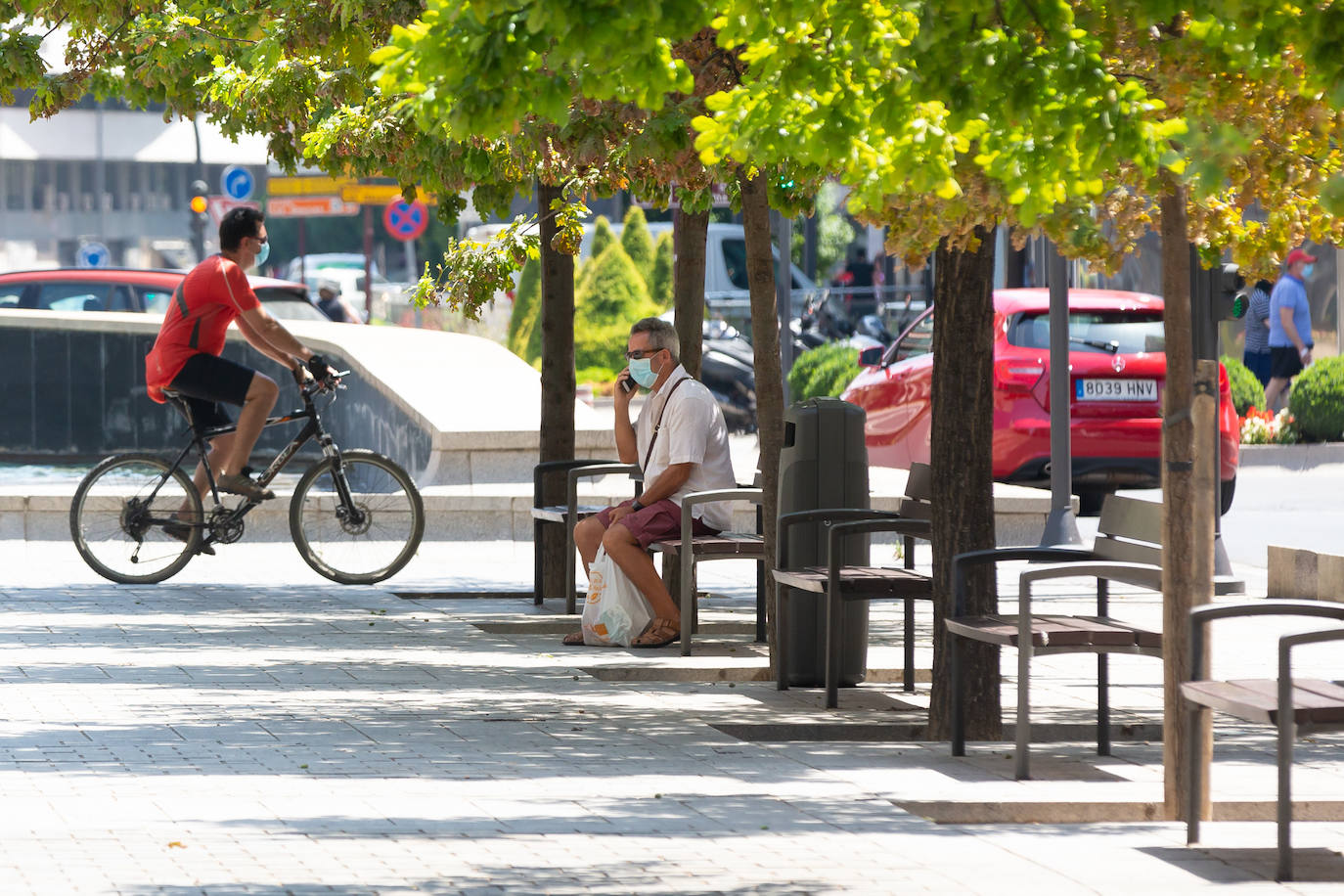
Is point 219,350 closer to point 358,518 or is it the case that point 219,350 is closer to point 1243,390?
point 358,518

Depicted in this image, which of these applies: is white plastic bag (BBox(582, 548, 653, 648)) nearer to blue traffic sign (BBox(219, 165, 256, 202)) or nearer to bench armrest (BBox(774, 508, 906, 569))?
bench armrest (BBox(774, 508, 906, 569))

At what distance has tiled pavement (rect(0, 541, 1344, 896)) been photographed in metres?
5.79

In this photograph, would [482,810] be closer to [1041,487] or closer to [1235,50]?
[1235,50]

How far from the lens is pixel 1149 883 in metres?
5.70

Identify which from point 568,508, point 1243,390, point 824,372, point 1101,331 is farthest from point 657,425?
point 824,372

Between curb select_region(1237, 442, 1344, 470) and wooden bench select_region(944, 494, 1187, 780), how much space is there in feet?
41.1

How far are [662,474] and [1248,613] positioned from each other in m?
4.46

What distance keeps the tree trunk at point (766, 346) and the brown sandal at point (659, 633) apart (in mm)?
880

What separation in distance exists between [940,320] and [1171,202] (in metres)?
1.74

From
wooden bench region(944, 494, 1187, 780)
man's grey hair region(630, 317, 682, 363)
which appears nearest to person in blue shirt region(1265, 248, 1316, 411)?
man's grey hair region(630, 317, 682, 363)

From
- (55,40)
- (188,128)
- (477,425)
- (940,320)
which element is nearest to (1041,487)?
(477,425)

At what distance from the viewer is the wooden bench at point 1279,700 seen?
576cm

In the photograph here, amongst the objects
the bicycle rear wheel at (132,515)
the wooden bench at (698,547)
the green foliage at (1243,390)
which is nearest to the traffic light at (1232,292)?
the wooden bench at (698,547)

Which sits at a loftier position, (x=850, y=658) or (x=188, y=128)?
(x=188, y=128)
